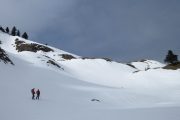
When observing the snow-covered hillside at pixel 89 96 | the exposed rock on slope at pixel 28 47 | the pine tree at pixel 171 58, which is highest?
the exposed rock on slope at pixel 28 47

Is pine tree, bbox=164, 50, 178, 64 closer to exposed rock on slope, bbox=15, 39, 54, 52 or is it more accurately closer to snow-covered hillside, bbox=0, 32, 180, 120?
snow-covered hillside, bbox=0, 32, 180, 120

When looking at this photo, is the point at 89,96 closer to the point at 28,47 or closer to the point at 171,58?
the point at 171,58

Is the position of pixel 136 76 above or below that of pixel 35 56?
below

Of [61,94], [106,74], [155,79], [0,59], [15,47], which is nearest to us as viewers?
[61,94]

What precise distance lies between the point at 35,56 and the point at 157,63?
69668mm

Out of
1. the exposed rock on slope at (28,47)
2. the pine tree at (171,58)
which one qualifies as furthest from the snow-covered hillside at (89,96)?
the exposed rock on slope at (28,47)

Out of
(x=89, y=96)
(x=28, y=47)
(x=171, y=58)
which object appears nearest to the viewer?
(x=89, y=96)

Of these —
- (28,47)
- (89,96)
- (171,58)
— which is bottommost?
(89,96)

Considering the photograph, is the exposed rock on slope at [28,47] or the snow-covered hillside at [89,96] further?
the exposed rock on slope at [28,47]

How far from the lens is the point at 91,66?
7712 cm

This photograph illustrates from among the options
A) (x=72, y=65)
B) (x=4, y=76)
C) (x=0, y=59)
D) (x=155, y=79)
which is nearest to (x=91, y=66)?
(x=72, y=65)

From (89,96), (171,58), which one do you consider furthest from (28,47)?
(89,96)

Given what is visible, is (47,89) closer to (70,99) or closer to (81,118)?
(70,99)

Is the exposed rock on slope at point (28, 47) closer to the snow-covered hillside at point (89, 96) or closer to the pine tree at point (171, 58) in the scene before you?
the snow-covered hillside at point (89, 96)
